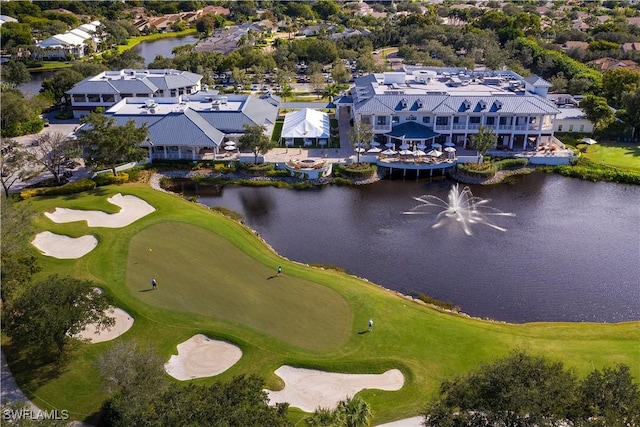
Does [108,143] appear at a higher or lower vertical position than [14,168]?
higher

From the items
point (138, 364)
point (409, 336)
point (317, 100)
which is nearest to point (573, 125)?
point (317, 100)

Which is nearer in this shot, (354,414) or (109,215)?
(354,414)

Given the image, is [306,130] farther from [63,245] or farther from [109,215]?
[63,245]

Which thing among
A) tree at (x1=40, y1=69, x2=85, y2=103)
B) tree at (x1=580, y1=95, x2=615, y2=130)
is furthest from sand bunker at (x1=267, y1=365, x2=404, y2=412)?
tree at (x1=40, y1=69, x2=85, y2=103)

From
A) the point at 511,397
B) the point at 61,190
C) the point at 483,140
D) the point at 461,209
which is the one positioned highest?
the point at 483,140

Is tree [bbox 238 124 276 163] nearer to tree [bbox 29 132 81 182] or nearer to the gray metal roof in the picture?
the gray metal roof

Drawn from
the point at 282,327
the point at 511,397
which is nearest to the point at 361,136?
the point at 282,327
